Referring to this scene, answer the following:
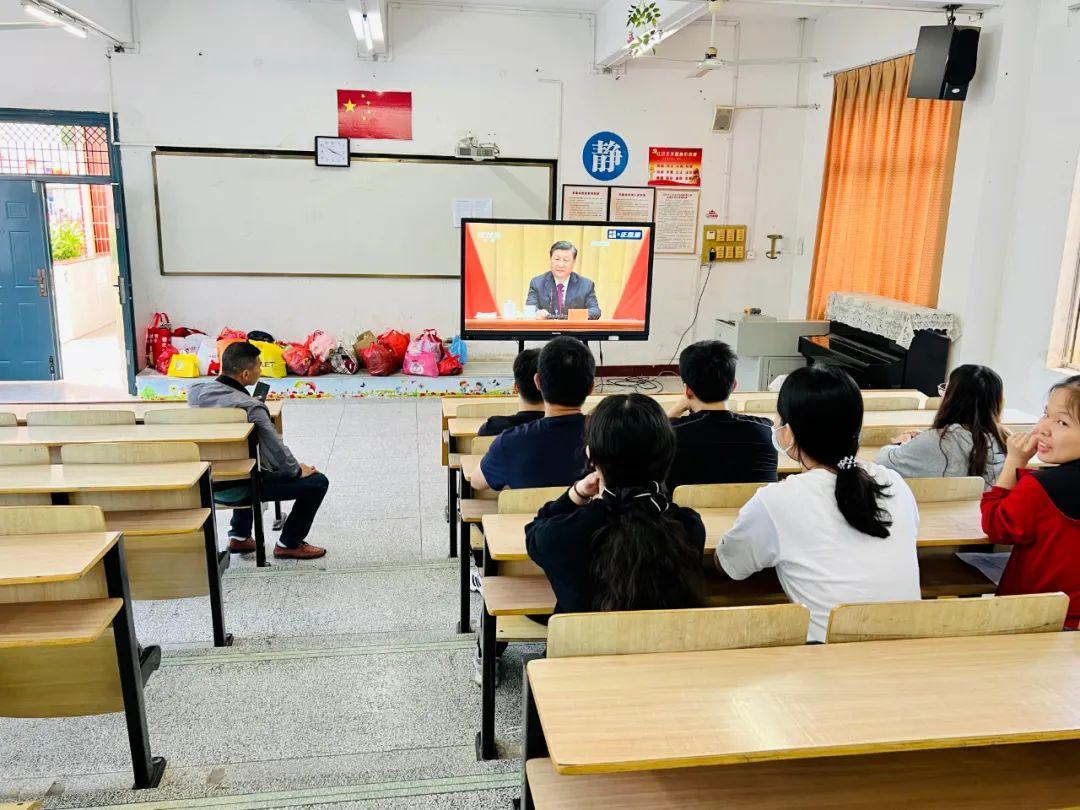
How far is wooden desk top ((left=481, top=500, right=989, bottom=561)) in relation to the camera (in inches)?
84.0

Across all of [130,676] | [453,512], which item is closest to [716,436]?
[453,512]

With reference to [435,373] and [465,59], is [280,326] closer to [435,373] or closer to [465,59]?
[435,373]

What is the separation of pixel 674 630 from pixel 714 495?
89 centimetres

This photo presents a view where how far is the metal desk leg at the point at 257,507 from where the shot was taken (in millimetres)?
3562

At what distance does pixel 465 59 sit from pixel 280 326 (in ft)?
9.54

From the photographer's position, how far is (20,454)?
9.60 ft

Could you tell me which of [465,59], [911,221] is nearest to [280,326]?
[465,59]

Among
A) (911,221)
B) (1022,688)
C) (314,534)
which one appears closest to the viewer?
(1022,688)

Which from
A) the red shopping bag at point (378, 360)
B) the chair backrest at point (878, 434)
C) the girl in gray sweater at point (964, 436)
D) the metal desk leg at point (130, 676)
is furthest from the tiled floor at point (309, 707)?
the red shopping bag at point (378, 360)

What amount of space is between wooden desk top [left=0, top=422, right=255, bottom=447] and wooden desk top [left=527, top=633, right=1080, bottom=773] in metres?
2.30

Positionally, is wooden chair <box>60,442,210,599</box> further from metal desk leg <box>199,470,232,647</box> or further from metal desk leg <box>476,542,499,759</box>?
metal desk leg <box>476,542,499,759</box>

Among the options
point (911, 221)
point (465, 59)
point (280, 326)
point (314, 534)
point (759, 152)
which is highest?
→ point (465, 59)

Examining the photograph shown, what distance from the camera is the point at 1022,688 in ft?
4.81

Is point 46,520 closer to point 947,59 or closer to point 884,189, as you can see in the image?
point 947,59
